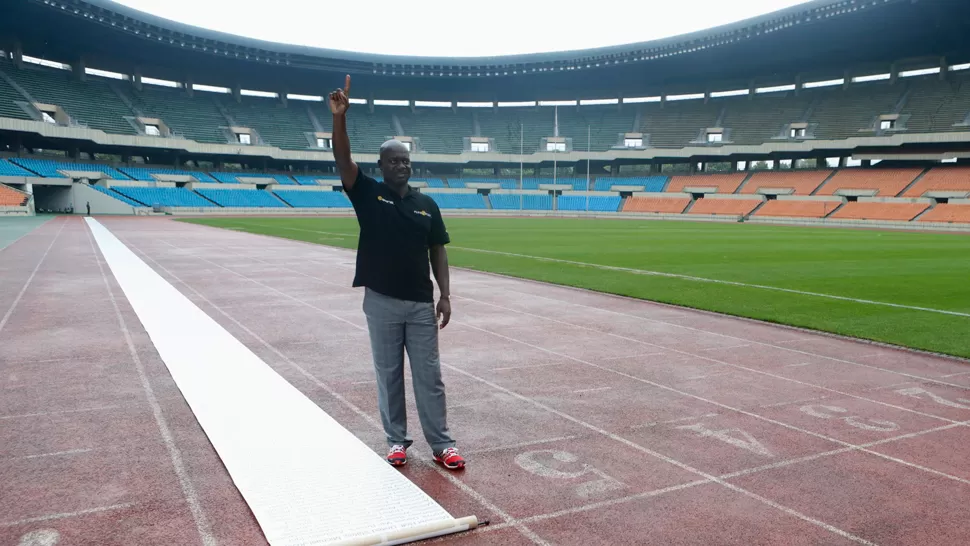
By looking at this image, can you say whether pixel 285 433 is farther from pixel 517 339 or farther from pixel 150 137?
pixel 150 137

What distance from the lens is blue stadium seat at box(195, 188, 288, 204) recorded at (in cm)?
5944

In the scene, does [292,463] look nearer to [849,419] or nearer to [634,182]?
[849,419]

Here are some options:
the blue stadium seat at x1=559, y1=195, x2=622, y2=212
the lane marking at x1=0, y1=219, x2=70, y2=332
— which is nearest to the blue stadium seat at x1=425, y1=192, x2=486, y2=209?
the blue stadium seat at x1=559, y1=195, x2=622, y2=212

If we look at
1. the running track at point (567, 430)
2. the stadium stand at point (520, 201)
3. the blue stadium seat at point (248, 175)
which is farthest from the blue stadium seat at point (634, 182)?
the running track at point (567, 430)

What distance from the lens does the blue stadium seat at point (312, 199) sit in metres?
64.1

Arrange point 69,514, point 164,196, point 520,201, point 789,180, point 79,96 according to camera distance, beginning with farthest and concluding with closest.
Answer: point 520,201, point 789,180, point 79,96, point 164,196, point 69,514

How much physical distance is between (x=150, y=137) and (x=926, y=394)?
6558cm

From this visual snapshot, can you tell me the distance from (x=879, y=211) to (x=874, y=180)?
719cm

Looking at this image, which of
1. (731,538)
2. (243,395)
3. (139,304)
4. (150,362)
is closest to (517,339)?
(243,395)

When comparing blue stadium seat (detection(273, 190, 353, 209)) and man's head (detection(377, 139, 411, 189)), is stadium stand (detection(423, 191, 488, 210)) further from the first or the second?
man's head (detection(377, 139, 411, 189))

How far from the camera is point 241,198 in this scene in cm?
6088

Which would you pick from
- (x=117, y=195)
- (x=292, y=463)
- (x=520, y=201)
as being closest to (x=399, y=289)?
(x=292, y=463)

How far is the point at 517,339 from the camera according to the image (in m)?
8.16

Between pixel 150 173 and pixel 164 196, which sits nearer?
pixel 164 196
